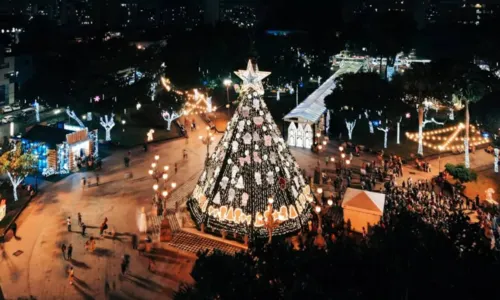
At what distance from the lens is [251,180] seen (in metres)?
22.5

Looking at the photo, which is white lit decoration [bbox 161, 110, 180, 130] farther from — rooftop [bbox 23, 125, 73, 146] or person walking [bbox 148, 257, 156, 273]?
person walking [bbox 148, 257, 156, 273]

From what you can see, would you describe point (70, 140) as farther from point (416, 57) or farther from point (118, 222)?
point (416, 57)

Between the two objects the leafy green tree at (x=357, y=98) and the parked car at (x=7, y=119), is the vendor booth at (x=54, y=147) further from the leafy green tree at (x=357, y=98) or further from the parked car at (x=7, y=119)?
the leafy green tree at (x=357, y=98)

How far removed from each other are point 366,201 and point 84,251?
49.7ft

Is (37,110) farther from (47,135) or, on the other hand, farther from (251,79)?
(251,79)

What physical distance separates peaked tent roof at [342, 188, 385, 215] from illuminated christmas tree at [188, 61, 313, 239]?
2.81m

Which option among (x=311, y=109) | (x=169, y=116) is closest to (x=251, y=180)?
(x=311, y=109)

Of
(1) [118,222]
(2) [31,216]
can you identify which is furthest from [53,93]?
(1) [118,222]

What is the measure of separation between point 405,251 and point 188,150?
32.2 meters

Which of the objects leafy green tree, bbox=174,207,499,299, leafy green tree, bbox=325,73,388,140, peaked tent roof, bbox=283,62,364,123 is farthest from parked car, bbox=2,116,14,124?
leafy green tree, bbox=174,207,499,299

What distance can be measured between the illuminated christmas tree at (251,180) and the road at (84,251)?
3.11 metres

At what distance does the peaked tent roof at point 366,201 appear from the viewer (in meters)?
24.2

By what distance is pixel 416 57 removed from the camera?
7825cm

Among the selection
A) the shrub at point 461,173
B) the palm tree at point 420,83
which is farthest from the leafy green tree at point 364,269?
the palm tree at point 420,83
